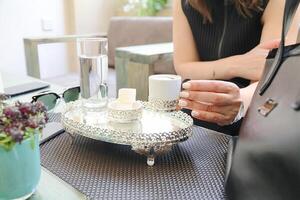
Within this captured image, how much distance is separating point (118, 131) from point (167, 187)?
0.13 m

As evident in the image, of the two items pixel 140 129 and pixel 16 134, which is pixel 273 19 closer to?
pixel 140 129

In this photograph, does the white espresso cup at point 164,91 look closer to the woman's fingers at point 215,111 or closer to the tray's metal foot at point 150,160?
the woman's fingers at point 215,111

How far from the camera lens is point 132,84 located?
126 centimetres

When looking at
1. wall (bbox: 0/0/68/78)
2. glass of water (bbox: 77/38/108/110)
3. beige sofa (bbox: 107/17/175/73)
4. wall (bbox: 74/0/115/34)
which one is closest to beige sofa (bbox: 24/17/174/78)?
beige sofa (bbox: 107/17/175/73)

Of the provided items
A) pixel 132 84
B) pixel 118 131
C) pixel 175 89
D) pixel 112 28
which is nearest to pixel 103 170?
pixel 118 131

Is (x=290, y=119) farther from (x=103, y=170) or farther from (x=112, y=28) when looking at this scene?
(x=112, y=28)

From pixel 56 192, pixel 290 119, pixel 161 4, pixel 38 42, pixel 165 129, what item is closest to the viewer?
pixel 290 119

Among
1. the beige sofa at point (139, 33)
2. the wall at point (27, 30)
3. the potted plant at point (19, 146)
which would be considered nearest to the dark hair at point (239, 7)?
the potted plant at point (19, 146)

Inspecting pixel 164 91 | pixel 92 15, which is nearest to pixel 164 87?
pixel 164 91

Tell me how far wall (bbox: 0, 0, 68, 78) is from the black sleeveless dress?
1.41 metres

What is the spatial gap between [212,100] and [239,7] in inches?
16.2

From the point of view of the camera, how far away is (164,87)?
Answer: 1.94ft

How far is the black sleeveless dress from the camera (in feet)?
2.97

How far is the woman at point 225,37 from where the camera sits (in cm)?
84
